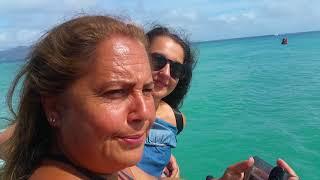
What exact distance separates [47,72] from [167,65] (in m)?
1.72

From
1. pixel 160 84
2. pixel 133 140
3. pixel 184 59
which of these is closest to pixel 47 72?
pixel 133 140

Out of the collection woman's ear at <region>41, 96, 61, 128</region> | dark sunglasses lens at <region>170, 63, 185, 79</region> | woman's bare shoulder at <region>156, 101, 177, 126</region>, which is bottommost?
woman's bare shoulder at <region>156, 101, 177, 126</region>

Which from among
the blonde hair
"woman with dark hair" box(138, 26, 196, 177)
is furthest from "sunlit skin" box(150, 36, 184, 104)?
Result: the blonde hair

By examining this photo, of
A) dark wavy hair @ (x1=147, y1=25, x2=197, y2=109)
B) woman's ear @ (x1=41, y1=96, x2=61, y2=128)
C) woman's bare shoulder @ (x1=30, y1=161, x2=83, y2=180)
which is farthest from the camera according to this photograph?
dark wavy hair @ (x1=147, y1=25, x2=197, y2=109)

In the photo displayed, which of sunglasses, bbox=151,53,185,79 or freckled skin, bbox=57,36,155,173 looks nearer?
freckled skin, bbox=57,36,155,173

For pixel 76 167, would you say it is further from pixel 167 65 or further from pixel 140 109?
pixel 167 65

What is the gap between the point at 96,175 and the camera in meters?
1.52

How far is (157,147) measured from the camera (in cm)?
290

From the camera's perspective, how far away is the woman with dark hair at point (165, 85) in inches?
114

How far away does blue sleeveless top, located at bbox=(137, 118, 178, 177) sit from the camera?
9.36 feet

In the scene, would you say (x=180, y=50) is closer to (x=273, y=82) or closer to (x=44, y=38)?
(x=44, y=38)

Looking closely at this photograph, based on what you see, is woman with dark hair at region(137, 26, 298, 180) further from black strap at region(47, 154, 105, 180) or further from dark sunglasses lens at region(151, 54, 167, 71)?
black strap at region(47, 154, 105, 180)

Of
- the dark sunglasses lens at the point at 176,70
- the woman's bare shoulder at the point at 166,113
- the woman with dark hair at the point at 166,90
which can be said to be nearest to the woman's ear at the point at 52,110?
the woman with dark hair at the point at 166,90

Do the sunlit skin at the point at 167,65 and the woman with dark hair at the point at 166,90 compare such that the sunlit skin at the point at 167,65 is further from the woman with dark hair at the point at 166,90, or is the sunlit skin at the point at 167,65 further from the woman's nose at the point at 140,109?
the woman's nose at the point at 140,109
